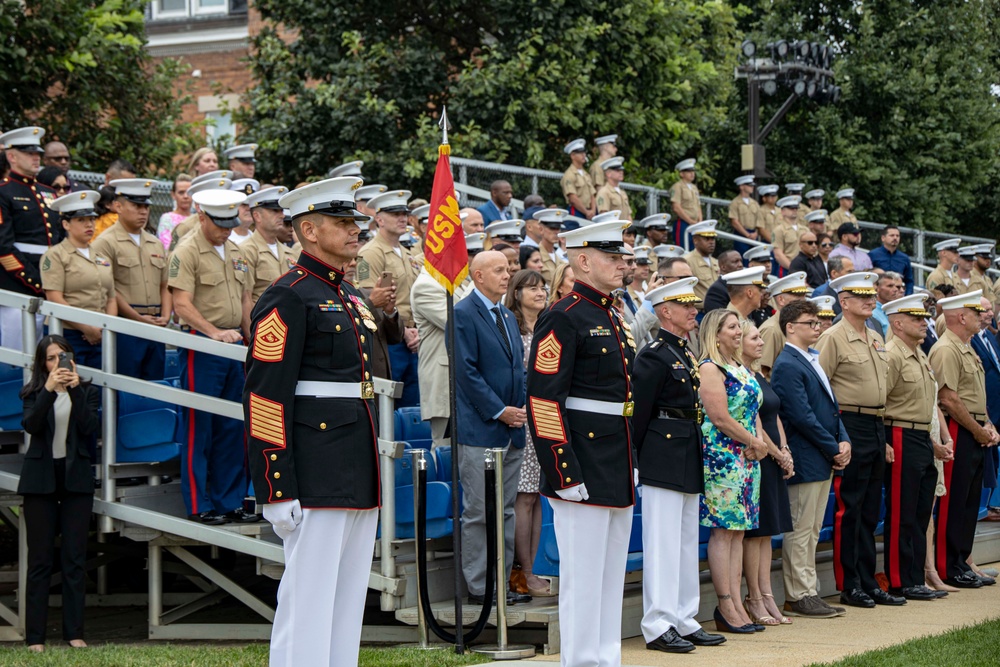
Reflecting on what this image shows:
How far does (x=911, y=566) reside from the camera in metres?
10.9

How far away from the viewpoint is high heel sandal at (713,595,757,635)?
361 inches

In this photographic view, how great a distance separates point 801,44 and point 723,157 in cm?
718

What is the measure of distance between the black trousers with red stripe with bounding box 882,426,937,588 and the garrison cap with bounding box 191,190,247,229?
5128 millimetres

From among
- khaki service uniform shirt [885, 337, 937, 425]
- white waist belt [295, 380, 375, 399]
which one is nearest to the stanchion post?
white waist belt [295, 380, 375, 399]

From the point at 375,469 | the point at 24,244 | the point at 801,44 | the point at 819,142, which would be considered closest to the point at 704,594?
the point at 375,469

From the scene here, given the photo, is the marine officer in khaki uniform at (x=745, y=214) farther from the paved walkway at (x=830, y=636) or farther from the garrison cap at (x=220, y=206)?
the garrison cap at (x=220, y=206)

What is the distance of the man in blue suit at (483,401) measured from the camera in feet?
28.6

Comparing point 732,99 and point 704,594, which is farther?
point 732,99

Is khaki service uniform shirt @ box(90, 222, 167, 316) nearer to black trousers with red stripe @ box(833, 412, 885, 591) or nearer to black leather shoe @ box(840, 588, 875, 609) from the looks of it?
black trousers with red stripe @ box(833, 412, 885, 591)

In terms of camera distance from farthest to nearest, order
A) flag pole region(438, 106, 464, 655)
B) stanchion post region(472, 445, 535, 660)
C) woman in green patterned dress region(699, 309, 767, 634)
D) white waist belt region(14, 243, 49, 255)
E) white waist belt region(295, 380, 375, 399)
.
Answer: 1. white waist belt region(14, 243, 49, 255)
2. woman in green patterned dress region(699, 309, 767, 634)
3. stanchion post region(472, 445, 535, 660)
4. flag pole region(438, 106, 464, 655)
5. white waist belt region(295, 380, 375, 399)

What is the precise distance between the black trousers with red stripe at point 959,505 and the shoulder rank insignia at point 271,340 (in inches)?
293

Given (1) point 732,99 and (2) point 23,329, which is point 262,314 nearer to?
(2) point 23,329

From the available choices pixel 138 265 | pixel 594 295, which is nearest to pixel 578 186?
pixel 138 265

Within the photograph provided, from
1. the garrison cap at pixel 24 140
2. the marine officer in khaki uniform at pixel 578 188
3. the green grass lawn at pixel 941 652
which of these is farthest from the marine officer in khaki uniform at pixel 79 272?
the marine officer in khaki uniform at pixel 578 188
